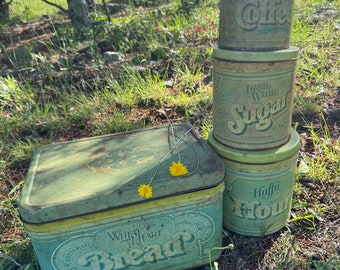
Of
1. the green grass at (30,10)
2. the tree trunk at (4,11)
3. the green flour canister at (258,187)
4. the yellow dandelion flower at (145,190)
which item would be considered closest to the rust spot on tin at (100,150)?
the yellow dandelion flower at (145,190)

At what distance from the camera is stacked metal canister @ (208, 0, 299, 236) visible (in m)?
1.41

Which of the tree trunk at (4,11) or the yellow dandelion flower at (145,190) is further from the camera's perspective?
the tree trunk at (4,11)

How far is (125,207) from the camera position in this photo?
4.48ft

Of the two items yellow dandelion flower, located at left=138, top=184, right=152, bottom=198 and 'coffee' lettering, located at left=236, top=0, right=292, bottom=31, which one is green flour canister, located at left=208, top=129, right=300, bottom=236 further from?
'coffee' lettering, located at left=236, top=0, right=292, bottom=31

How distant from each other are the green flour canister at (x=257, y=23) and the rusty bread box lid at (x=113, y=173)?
560 mm

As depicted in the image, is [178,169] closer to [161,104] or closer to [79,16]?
[161,104]

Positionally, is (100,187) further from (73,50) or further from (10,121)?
(73,50)

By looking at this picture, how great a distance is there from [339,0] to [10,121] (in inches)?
213

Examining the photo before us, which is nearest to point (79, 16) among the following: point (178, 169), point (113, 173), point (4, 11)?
→ point (4, 11)

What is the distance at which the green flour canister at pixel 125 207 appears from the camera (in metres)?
1.33

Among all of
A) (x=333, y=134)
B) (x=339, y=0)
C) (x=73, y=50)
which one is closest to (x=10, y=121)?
(x=73, y=50)

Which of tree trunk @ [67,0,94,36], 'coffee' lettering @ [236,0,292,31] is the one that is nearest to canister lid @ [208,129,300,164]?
'coffee' lettering @ [236,0,292,31]

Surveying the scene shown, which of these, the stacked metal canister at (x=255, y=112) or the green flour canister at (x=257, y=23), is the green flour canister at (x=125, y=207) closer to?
the stacked metal canister at (x=255, y=112)

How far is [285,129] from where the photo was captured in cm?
162
